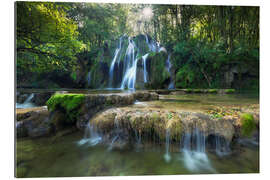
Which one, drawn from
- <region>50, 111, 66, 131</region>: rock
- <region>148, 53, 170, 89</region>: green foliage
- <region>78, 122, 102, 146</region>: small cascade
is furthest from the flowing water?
<region>148, 53, 170, 89</region>: green foliage

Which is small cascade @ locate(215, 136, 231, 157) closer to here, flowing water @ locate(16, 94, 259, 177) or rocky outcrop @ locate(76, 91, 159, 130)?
flowing water @ locate(16, 94, 259, 177)

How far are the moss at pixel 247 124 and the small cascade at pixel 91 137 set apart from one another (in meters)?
2.53

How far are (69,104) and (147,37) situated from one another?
535 centimetres

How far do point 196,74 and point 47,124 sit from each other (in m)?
9.15

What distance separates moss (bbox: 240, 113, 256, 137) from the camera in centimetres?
168

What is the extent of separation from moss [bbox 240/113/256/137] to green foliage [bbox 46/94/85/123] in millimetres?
3270

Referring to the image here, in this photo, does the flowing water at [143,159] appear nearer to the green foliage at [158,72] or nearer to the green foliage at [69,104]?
the green foliage at [69,104]

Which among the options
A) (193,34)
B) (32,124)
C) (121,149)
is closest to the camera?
(121,149)

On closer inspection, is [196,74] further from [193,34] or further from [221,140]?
[221,140]

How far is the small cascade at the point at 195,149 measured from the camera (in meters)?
1.57

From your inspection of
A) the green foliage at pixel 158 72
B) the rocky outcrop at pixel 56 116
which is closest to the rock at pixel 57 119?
the rocky outcrop at pixel 56 116

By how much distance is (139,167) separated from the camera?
1507mm

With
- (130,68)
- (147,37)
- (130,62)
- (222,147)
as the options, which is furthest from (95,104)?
(130,62)
